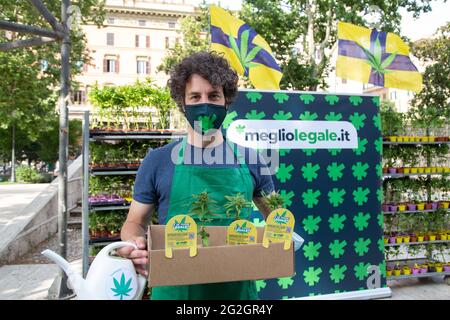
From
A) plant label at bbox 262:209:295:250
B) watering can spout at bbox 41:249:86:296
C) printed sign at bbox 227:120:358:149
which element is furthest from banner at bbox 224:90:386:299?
watering can spout at bbox 41:249:86:296

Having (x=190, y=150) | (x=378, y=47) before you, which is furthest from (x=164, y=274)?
(x=378, y=47)

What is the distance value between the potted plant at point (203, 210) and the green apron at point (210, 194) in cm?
9

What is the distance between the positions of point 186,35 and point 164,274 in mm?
20690

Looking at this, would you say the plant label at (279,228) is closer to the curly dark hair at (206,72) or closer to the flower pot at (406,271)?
the curly dark hair at (206,72)

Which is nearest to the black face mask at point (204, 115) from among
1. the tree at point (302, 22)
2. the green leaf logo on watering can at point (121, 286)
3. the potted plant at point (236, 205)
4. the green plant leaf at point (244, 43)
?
the potted plant at point (236, 205)

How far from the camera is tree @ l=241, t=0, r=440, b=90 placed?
14.2 metres

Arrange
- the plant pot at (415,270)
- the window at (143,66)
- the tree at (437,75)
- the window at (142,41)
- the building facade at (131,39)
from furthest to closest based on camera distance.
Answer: the window at (142,41) → the window at (143,66) → the building facade at (131,39) → the tree at (437,75) → the plant pot at (415,270)

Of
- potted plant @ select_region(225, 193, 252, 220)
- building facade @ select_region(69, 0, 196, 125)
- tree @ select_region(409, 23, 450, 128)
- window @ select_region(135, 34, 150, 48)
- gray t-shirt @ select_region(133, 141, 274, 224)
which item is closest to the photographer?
potted plant @ select_region(225, 193, 252, 220)

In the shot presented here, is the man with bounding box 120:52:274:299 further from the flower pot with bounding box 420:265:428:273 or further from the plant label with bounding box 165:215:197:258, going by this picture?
the flower pot with bounding box 420:265:428:273

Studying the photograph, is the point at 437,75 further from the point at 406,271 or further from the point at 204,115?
the point at 204,115

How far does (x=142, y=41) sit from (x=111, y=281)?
154 feet

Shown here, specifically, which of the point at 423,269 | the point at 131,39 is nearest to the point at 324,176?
the point at 423,269

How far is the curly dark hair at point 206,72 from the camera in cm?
174

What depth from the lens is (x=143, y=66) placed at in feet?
146
